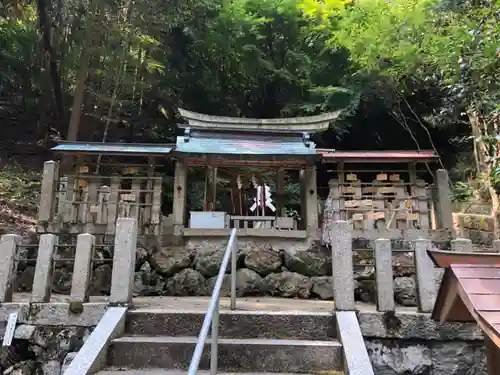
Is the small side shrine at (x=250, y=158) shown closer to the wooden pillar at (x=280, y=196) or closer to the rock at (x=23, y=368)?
the wooden pillar at (x=280, y=196)

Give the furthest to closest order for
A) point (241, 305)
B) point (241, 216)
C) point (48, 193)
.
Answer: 1. point (241, 216)
2. point (48, 193)
3. point (241, 305)

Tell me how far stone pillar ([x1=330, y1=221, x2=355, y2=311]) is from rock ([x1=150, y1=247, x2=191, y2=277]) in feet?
13.5

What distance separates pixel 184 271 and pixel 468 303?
609 cm

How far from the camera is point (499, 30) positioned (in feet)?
17.0

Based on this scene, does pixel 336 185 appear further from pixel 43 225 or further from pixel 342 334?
pixel 43 225

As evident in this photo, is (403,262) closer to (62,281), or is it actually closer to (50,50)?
(62,281)

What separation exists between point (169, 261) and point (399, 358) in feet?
15.9

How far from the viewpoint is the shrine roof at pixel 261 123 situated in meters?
10.4

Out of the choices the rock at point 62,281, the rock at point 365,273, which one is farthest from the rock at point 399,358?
the rock at point 62,281

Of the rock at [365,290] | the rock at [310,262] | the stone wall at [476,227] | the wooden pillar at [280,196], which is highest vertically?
the wooden pillar at [280,196]

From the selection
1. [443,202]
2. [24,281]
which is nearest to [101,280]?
[24,281]

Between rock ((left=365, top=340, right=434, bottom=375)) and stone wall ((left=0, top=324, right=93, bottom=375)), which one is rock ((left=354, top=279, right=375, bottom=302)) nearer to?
rock ((left=365, top=340, right=434, bottom=375))

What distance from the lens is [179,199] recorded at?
876 cm

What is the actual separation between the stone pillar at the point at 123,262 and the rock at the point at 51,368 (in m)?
0.94
